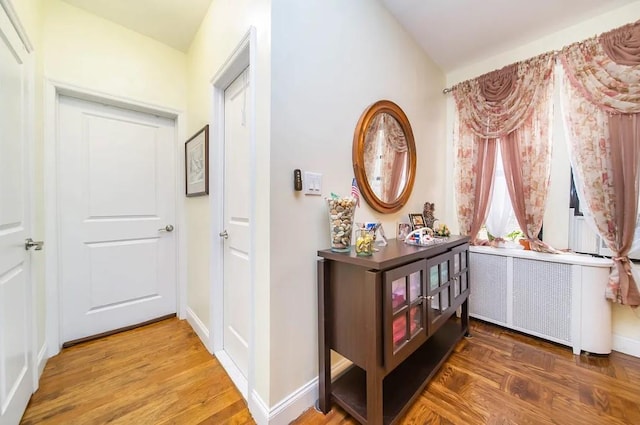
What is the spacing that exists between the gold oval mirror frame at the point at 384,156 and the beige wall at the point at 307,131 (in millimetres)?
72

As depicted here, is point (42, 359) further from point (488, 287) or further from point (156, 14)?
point (488, 287)

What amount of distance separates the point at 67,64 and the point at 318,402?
2.96 m

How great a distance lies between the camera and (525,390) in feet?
4.72

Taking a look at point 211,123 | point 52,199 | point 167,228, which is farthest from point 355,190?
point 52,199

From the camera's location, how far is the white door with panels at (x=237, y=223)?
1.55m

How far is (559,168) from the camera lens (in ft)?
6.68

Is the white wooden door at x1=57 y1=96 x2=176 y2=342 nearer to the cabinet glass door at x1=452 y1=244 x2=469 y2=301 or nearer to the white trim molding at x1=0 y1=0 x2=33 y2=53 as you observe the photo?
the white trim molding at x1=0 y1=0 x2=33 y2=53

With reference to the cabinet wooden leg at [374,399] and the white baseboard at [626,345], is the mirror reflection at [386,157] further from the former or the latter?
the white baseboard at [626,345]

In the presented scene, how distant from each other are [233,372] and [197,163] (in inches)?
64.0

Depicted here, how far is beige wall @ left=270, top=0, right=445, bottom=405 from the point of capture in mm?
1196

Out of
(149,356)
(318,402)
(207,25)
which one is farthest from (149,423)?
(207,25)

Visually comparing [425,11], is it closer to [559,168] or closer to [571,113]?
[571,113]

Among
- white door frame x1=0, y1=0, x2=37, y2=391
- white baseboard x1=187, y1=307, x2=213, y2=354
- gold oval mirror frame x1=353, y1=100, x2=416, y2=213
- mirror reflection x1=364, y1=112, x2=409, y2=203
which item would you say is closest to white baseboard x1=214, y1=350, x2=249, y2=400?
white baseboard x1=187, y1=307, x2=213, y2=354

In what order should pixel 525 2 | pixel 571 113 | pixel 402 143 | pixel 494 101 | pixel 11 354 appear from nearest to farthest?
pixel 11 354 < pixel 525 2 < pixel 571 113 < pixel 402 143 < pixel 494 101
